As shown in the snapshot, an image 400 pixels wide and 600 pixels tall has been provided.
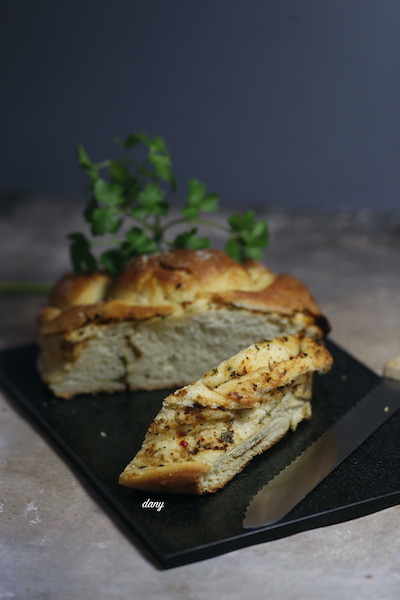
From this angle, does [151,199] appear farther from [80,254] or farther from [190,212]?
[80,254]

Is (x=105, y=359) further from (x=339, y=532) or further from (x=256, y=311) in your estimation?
(x=339, y=532)

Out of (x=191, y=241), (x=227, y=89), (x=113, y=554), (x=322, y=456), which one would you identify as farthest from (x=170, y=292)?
(x=227, y=89)

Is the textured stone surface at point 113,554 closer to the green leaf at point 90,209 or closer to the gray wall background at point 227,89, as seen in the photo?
the green leaf at point 90,209

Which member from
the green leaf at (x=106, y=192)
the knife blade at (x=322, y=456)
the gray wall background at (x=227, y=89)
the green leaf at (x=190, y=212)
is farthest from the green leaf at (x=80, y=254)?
the gray wall background at (x=227, y=89)

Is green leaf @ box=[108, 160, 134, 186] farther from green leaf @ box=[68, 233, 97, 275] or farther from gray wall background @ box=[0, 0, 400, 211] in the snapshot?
gray wall background @ box=[0, 0, 400, 211]

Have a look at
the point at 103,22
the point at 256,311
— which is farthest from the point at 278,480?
the point at 103,22

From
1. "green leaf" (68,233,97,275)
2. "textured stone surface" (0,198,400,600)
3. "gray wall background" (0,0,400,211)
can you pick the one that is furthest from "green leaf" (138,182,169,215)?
"gray wall background" (0,0,400,211)
